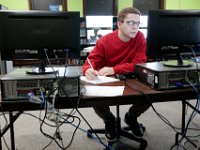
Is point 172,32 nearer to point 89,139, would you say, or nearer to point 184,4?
point 89,139

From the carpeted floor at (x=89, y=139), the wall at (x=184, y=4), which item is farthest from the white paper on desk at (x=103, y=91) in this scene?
the wall at (x=184, y=4)

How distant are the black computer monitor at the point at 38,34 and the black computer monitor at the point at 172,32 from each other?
0.43 m

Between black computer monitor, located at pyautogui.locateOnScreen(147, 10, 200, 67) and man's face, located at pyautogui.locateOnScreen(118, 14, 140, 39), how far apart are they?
1.12ft

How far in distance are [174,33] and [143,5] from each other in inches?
209

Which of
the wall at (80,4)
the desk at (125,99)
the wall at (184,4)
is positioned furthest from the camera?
the wall at (184,4)

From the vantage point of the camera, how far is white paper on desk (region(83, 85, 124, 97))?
1208 mm

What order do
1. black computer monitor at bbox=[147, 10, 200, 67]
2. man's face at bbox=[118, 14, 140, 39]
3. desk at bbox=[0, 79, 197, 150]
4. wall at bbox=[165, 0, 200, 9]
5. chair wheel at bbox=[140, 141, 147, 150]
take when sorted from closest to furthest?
desk at bbox=[0, 79, 197, 150] → black computer monitor at bbox=[147, 10, 200, 67] → man's face at bbox=[118, 14, 140, 39] → chair wheel at bbox=[140, 141, 147, 150] → wall at bbox=[165, 0, 200, 9]

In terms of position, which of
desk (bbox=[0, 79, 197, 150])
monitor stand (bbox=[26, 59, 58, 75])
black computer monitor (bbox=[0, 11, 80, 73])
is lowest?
desk (bbox=[0, 79, 197, 150])

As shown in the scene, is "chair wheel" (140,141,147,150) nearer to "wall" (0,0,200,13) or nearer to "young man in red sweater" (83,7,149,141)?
"young man in red sweater" (83,7,149,141)

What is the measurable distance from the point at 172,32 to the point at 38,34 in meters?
0.76

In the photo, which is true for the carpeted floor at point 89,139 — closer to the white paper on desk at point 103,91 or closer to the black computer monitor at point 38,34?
the white paper on desk at point 103,91

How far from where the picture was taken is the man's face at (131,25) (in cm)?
171

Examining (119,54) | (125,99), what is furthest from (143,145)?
(125,99)

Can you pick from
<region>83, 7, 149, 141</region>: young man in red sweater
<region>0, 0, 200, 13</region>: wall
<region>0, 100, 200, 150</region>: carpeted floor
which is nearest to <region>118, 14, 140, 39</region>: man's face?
<region>83, 7, 149, 141</region>: young man in red sweater
